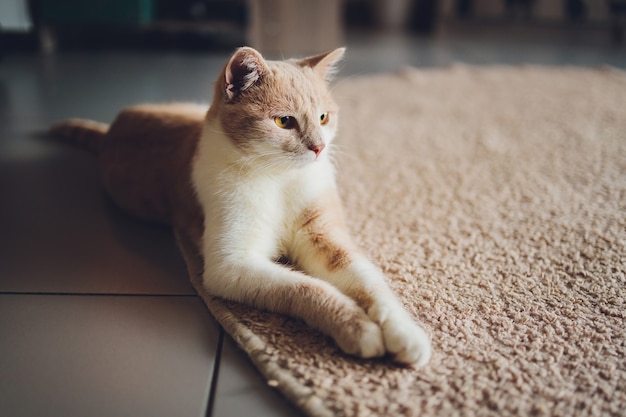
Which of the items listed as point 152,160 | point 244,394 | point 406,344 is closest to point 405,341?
point 406,344

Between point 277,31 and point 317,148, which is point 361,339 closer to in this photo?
point 317,148

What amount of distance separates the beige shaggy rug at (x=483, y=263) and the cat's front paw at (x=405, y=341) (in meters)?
0.02

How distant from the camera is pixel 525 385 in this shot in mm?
754

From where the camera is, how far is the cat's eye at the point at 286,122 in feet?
3.32

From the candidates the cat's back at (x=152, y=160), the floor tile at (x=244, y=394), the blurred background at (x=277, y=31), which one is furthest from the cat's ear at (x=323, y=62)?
the blurred background at (x=277, y=31)

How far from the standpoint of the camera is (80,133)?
176cm

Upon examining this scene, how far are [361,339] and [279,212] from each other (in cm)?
36

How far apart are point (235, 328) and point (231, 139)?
38cm

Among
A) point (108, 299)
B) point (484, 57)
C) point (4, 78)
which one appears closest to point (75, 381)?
point (108, 299)

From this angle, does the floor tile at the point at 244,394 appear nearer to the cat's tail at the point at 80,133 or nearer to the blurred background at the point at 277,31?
the cat's tail at the point at 80,133

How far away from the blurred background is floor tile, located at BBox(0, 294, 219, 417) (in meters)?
2.85

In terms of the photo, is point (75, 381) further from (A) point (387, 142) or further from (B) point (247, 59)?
(A) point (387, 142)

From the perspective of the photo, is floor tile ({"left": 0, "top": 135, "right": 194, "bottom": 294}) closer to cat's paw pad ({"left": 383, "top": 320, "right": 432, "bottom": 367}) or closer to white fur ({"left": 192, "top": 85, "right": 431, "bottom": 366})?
white fur ({"left": 192, "top": 85, "right": 431, "bottom": 366})

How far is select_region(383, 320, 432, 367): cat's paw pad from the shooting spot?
77 cm
